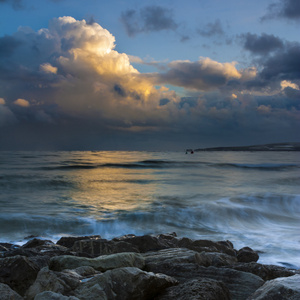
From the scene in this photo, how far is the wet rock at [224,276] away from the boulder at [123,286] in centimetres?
78

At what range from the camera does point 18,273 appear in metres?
4.25

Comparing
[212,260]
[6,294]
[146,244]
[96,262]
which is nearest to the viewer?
[6,294]

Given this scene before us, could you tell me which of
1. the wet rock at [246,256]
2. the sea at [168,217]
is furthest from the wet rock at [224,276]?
the sea at [168,217]

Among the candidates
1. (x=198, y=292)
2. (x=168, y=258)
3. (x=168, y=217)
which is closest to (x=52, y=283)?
(x=198, y=292)

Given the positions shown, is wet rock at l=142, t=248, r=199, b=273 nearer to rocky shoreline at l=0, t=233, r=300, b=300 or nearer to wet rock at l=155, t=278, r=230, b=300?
rocky shoreline at l=0, t=233, r=300, b=300

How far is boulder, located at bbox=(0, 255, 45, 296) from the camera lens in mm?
4172

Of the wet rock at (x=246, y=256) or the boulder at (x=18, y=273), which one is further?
the wet rock at (x=246, y=256)

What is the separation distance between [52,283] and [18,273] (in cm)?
73

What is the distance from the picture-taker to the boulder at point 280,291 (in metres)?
3.17

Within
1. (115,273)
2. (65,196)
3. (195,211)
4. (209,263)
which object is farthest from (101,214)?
(115,273)

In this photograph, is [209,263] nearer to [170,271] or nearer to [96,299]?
[170,271]

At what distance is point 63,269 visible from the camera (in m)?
4.73

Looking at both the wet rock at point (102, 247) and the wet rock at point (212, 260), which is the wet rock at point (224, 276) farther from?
the wet rock at point (102, 247)

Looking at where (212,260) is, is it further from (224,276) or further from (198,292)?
(198,292)
